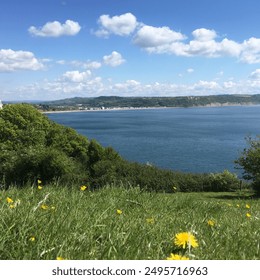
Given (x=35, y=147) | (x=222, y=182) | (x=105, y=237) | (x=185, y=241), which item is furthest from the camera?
(x=222, y=182)

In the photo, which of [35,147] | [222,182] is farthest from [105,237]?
[222,182]

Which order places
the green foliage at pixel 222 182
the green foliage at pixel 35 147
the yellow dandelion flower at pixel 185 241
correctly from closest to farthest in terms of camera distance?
the yellow dandelion flower at pixel 185 241, the green foliage at pixel 35 147, the green foliage at pixel 222 182

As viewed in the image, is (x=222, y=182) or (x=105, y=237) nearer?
(x=105, y=237)

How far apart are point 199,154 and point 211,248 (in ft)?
249

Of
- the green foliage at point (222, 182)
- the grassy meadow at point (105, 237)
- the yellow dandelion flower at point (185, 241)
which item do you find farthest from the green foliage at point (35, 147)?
the yellow dandelion flower at point (185, 241)

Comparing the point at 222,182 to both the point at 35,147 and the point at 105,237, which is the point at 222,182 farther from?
the point at 105,237

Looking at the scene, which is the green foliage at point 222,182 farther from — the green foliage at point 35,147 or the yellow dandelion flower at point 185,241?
the yellow dandelion flower at point 185,241

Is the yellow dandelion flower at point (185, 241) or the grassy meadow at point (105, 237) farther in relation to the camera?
the yellow dandelion flower at point (185, 241)

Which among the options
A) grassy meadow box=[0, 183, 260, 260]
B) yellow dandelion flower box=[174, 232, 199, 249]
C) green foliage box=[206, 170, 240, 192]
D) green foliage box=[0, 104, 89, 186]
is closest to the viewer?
grassy meadow box=[0, 183, 260, 260]

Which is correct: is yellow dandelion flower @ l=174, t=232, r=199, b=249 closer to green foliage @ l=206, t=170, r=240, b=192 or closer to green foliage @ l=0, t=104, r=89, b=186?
green foliage @ l=0, t=104, r=89, b=186

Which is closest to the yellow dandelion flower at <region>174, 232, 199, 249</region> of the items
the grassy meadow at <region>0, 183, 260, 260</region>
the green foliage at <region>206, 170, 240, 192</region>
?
the grassy meadow at <region>0, 183, 260, 260</region>

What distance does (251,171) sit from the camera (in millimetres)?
36438

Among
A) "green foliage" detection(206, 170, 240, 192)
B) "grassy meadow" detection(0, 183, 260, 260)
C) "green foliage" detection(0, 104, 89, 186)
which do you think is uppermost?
"grassy meadow" detection(0, 183, 260, 260)

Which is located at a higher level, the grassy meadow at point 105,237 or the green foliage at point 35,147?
the grassy meadow at point 105,237
